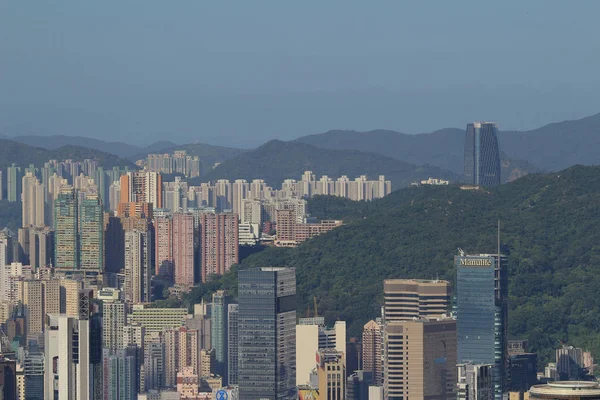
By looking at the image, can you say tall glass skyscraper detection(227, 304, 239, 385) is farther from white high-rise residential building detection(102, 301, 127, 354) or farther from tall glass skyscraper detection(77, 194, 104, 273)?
tall glass skyscraper detection(77, 194, 104, 273)

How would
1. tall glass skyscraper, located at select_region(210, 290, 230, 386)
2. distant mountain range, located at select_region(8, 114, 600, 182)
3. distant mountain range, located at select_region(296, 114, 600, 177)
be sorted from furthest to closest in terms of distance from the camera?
distant mountain range, located at select_region(8, 114, 600, 182) < distant mountain range, located at select_region(296, 114, 600, 177) < tall glass skyscraper, located at select_region(210, 290, 230, 386)

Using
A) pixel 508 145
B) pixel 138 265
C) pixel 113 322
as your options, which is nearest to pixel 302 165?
pixel 508 145

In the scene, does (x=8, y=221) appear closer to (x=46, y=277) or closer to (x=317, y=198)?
(x=317, y=198)

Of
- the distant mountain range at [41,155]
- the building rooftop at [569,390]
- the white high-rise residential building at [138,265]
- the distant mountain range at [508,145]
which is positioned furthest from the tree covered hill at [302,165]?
the building rooftop at [569,390]

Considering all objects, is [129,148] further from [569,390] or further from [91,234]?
[569,390]

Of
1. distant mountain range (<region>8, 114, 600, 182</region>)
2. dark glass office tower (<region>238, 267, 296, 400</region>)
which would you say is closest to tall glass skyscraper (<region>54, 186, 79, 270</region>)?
dark glass office tower (<region>238, 267, 296, 400</region>)

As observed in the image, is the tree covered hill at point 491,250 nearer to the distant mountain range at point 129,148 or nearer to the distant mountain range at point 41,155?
the distant mountain range at point 41,155
